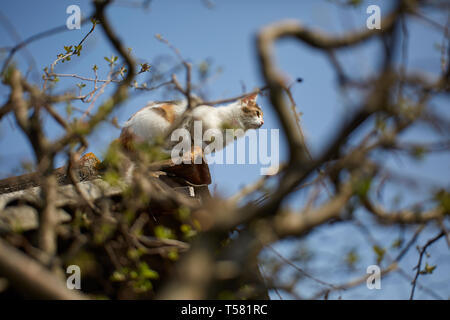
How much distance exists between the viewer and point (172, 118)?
412cm

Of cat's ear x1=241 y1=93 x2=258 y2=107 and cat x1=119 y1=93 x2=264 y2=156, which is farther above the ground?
cat's ear x1=241 y1=93 x2=258 y2=107

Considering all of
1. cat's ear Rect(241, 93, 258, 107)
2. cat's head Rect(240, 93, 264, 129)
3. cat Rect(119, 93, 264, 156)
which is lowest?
cat Rect(119, 93, 264, 156)

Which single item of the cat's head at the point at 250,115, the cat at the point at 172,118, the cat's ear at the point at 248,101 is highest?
the cat's ear at the point at 248,101

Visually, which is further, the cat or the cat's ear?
the cat's ear

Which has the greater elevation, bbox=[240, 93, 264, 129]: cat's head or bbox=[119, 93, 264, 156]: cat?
bbox=[240, 93, 264, 129]: cat's head

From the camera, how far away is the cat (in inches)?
152

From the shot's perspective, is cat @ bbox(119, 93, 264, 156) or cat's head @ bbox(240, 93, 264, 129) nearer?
cat @ bbox(119, 93, 264, 156)

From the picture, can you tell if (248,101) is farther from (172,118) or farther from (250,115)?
(172,118)

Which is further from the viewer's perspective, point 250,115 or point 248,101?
point 248,101

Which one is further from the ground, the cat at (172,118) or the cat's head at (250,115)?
the cat's head at (250,115)

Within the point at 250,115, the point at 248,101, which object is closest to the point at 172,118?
the point at 250,115

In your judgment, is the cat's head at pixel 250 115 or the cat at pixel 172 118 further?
the cat's head at pixel 250 115

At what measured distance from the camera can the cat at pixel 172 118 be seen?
385cm
